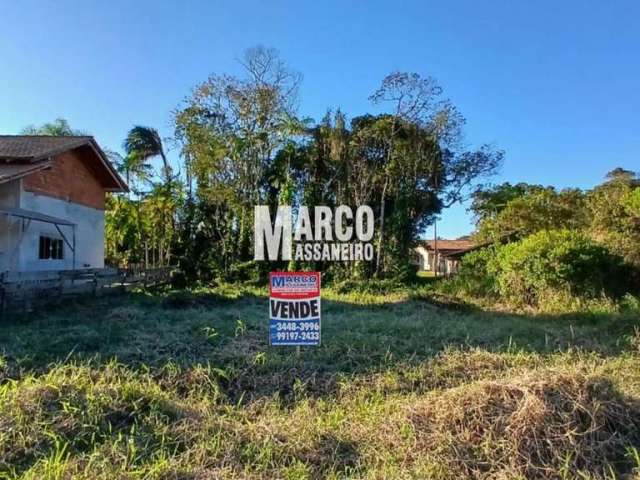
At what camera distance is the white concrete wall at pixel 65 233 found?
1150 cm

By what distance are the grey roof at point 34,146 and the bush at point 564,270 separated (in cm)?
1188

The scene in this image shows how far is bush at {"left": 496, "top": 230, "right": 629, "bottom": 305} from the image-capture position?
1066 cm

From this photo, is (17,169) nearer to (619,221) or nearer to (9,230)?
(9,230)

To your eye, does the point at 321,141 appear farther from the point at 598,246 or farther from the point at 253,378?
the point at 253,378

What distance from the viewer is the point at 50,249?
12.8 meters

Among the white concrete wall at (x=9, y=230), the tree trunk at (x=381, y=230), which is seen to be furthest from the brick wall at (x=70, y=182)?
the tree trunk at (x=381, y=230)

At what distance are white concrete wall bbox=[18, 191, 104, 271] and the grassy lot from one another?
20.0ft

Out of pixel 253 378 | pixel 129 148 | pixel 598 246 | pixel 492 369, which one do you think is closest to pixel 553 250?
pixel 598 246

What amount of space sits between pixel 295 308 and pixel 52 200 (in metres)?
9.96

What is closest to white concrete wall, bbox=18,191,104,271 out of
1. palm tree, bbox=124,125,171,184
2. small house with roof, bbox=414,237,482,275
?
palm tree, bbox=124,125,171,184

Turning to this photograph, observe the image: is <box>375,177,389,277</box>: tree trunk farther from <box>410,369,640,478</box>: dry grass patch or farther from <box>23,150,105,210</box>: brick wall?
<box>410,369,640,478</box>: dry grass patch

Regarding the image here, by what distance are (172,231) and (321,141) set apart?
7188mm

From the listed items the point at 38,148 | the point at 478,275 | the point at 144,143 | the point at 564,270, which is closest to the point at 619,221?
the point at 564,270

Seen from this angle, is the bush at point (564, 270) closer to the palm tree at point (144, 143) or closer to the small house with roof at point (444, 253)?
the small house with roof at point (444, 253)
